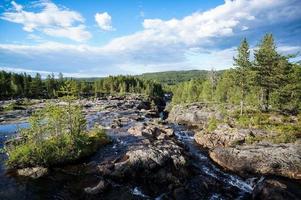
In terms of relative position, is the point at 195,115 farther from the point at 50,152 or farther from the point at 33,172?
the point at 33,172

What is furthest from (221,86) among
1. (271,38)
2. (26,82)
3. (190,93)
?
(26,82)

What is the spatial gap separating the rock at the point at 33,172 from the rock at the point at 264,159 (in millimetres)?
24193

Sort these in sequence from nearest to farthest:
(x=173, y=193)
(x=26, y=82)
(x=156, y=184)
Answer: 1. (x=173, y=193)
2. (x=156, y=184)
3. (x=26, y=82)

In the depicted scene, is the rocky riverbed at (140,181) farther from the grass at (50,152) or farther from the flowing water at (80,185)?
the grass at (50,152)

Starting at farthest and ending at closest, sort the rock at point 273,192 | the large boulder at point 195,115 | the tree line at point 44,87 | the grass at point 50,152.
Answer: the tree line at point 44,87
the large boulder at point 195,115
the grass at point 50,152
the rock at point 273,192

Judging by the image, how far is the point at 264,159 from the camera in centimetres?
3444

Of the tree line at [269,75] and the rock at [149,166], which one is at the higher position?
the tree line at [269,75]

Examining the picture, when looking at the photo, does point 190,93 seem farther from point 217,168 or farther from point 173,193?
point 173,193

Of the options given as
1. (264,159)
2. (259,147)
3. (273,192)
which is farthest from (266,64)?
(273,192)

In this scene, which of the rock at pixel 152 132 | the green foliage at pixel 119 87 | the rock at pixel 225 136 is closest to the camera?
the rock at pixel 225 136

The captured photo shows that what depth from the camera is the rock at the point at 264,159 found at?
108ft

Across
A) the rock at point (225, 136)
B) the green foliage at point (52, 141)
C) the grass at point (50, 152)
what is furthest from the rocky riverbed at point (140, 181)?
the rock at point (225, 136)

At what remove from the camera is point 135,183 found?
95.5ft

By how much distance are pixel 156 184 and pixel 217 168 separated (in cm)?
1074
